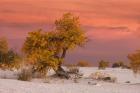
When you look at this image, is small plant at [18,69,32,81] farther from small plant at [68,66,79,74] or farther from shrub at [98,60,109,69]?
shrub at [98,60,109,69]

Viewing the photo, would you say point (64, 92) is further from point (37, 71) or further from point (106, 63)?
point (106, 63)

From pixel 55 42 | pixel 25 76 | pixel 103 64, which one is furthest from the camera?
pixel 103 64

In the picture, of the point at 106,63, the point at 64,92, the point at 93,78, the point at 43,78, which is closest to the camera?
the point at 64,92

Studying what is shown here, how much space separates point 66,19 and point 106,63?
24.5 metres

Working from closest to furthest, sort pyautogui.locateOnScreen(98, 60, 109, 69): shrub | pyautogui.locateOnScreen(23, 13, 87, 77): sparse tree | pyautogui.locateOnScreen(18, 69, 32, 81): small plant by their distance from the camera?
pyautogui.locateOnScreen(18, 69, 32, 81): small plant
pyautogui.locateOnScreen(23, 13, 87, 77): sparse tree
pyautogui.locateOnScreen(98, 60, 109, 69): shrub

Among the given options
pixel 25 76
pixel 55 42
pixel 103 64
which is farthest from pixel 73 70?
pixel 103 64

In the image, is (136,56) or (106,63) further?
(106,63)

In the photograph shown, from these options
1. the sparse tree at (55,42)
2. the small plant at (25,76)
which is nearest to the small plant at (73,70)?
the sparse tree at (55,42)

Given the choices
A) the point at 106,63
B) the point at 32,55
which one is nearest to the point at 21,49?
the point at 32,55

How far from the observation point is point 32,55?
31969 mm

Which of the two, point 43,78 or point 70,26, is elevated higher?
point 70,26

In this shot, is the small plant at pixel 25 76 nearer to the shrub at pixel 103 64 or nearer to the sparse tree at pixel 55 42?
the sparse tree at pixel 55 42

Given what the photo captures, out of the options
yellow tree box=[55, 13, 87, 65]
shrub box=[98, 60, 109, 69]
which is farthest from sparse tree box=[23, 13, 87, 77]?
shrub box=[98, 60, 109, 69]

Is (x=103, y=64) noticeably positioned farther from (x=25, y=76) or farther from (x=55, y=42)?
(x=25, y=76)
